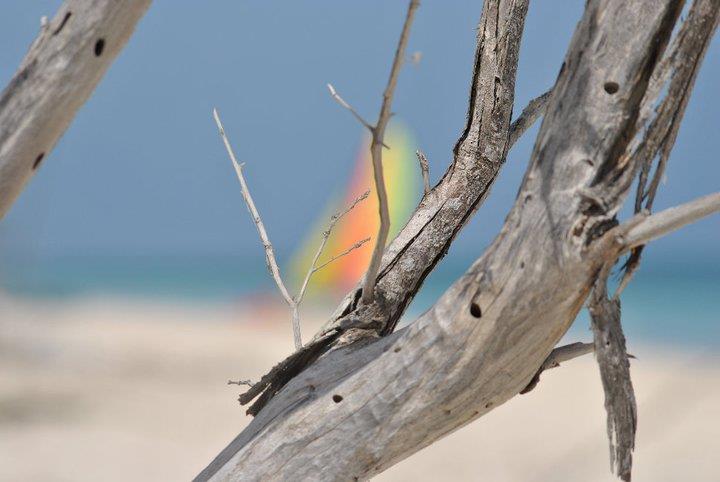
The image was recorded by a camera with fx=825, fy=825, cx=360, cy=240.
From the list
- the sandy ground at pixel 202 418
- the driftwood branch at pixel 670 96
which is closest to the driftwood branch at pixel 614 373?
the driftwood branch at pixel 670 96

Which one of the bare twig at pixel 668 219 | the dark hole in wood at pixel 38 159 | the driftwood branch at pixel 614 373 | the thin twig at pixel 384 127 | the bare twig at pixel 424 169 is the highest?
the bare twig at pixel 424 169

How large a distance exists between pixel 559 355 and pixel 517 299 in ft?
0.76

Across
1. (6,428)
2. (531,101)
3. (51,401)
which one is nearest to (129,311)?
(51,401)

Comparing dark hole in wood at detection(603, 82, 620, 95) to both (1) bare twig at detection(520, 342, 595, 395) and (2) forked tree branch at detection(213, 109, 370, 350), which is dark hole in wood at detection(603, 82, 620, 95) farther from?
(2) forked tree branch at detection(213, 109, 370, 350)

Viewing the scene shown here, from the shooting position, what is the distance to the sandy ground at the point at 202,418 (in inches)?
244

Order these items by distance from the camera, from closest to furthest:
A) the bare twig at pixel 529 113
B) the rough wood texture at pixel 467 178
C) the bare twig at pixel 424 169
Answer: the rough wood texture at pixel 467 178, the bare twig at pixel 424 169, the bare twig at pixel 529 113

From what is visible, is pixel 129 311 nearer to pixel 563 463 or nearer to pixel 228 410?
pixel 228 410

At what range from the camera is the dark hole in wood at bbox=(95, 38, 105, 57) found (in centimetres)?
91

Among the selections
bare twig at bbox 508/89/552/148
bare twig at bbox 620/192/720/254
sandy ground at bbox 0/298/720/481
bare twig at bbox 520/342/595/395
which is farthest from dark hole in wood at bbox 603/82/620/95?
sandy ground at bbox 0/298/720/481

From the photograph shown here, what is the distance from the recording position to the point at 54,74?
0.90m

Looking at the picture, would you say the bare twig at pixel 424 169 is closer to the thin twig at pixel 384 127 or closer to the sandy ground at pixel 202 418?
the thin twig at pixel 384 127

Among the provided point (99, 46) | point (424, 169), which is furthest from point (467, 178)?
point (99, 46)

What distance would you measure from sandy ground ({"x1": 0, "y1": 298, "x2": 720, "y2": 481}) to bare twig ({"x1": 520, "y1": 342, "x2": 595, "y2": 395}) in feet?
15.6

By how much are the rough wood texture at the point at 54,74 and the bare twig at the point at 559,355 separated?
0.67 metres
